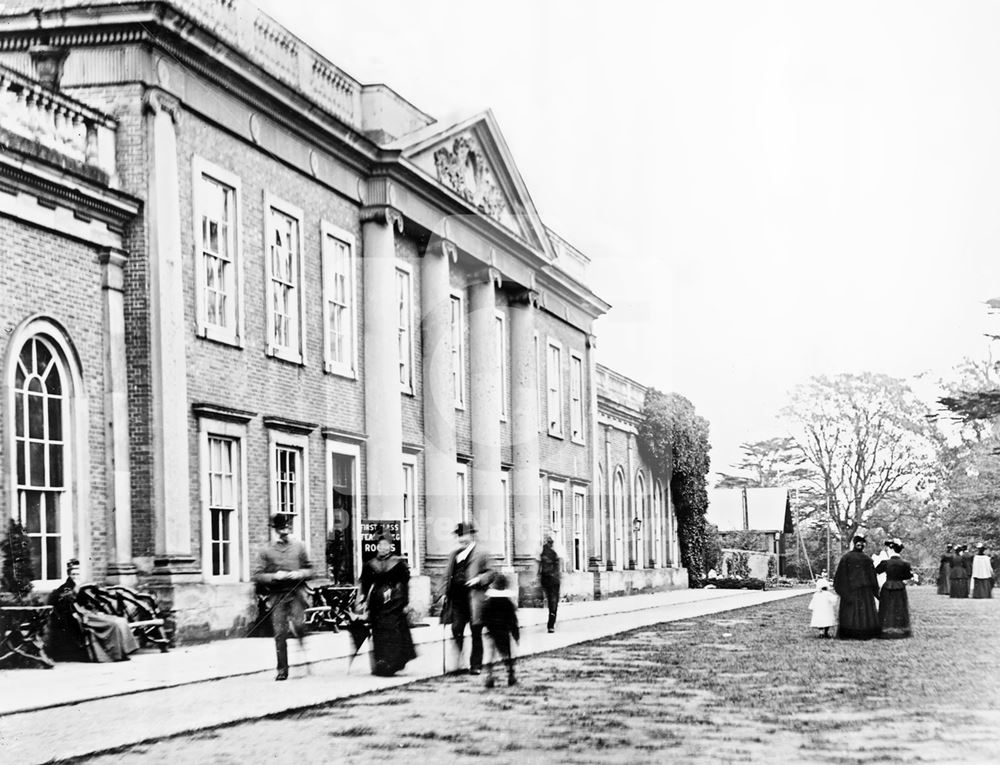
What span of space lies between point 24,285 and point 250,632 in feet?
19.9

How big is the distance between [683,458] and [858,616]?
31623mm

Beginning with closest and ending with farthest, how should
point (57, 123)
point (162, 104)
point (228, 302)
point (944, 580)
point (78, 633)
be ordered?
point (78, 633), point (57, 123), point (162, 104), point (228, 302), point (944, 580)

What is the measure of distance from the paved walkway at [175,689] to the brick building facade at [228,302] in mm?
2213

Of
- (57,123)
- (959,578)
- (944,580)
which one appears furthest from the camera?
(944,580)

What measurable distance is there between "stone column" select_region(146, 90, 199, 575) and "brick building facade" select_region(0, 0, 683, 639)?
0.12ft

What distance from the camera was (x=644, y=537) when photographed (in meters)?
53.4

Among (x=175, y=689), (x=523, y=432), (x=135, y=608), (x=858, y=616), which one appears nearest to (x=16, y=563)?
(x=135, y=608)

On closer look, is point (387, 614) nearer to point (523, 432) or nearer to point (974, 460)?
→ point (523, 432)

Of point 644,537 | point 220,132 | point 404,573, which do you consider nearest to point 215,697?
point 404,573

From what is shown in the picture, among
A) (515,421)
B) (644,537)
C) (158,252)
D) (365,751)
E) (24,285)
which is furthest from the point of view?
(644,537)

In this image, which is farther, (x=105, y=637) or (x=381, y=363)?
(x=381, y=363)

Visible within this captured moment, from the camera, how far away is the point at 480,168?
34.5 meters

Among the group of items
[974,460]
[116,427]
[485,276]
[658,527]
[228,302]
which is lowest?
[658,527]

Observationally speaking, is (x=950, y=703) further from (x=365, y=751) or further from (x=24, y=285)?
(x=24, y=285)
